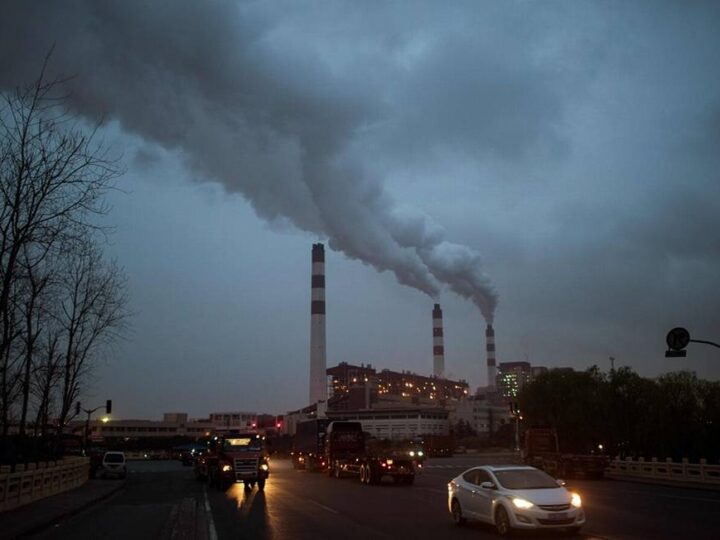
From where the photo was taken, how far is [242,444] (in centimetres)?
3547

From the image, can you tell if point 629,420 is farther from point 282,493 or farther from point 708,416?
point 282,493

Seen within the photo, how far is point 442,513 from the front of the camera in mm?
20562

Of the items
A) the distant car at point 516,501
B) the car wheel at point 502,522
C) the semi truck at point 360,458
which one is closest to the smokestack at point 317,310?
the semi truck at point 360,458

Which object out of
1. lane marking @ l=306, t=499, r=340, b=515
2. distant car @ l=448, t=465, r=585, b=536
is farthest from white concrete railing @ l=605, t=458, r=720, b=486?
distant car @ l=448, t=465, r=585, b=536

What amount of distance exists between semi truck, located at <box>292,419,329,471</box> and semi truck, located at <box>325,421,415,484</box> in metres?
2.42

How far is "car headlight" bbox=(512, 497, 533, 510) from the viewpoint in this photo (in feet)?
48.9

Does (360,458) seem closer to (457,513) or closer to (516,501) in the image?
(457,513)

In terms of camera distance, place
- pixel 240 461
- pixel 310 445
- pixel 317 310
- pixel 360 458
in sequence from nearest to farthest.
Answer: pixel 240 461
pixel 360 458
pixel 310 445
pixel 317 310

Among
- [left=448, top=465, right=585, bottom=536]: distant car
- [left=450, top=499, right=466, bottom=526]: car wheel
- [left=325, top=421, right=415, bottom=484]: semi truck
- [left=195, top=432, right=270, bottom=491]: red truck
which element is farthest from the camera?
[left=325, top=421, right=415, bottom=484]: semi truck

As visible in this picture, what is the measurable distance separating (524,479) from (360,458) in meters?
23.6

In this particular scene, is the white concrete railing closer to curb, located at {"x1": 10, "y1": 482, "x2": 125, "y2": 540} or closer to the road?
the road

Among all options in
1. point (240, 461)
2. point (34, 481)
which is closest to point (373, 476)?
point (240, 461)

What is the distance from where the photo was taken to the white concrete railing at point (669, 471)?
1436 inches

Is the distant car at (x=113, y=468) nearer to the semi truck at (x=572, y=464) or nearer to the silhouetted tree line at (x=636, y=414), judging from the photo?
the semi truck at (x=572, y=464)
